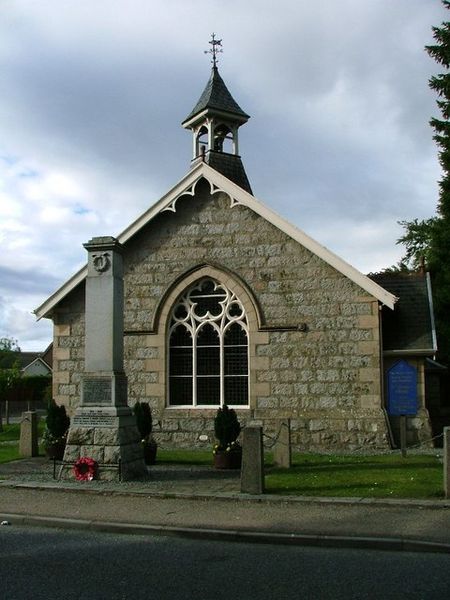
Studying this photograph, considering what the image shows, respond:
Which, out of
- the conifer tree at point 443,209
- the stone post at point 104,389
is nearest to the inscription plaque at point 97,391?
the stone post at point 104,389

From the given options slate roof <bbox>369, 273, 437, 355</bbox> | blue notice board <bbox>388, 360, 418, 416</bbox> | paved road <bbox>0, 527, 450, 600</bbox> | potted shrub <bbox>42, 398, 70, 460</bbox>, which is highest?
slate roof <bbox>369, 273, 437, 355</bbox>

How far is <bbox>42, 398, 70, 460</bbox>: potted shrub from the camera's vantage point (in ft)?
49.2

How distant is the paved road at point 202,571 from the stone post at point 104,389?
3582 mm

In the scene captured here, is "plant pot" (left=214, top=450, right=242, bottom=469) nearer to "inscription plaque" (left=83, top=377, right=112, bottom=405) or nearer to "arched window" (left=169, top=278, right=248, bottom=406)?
"inscription plaque" (left=83, top=377, right=112, bottom=405)

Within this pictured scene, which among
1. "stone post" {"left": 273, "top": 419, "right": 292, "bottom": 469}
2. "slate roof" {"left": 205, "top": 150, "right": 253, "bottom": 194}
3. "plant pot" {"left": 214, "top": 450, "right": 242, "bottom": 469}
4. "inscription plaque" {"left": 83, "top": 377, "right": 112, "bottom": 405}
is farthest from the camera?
"slate roof" {"left": 205, "top": 150, "right": 253, "bottom": 194}

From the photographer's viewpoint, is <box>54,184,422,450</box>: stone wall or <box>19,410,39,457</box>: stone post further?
<box>54,184,422,450</box>: stone wall

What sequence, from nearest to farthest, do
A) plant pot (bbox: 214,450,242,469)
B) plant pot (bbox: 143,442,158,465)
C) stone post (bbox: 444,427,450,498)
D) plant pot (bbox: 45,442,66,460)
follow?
stone post (bbox: 444,427,450,498), plant pot (bbox: 214,450,242,469), plant pot (bbox: 143,442,158,465), plant pot (bbox: 45,442,66,460)

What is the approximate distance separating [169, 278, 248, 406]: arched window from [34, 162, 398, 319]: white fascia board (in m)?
2.19

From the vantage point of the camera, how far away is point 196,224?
717 inches

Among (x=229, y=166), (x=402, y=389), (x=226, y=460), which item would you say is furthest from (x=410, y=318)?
(x=229, y=166)

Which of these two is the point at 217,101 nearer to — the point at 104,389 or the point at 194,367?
the point at 194,367

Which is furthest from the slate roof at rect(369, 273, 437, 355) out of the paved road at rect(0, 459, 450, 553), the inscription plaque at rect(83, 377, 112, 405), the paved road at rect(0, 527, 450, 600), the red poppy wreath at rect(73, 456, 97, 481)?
the paved road at rect(0, 527, 450, 600)

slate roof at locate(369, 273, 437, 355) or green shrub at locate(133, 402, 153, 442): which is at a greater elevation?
slate roof at locate(369, 273, 437, 355)

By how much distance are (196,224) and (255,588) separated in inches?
508
